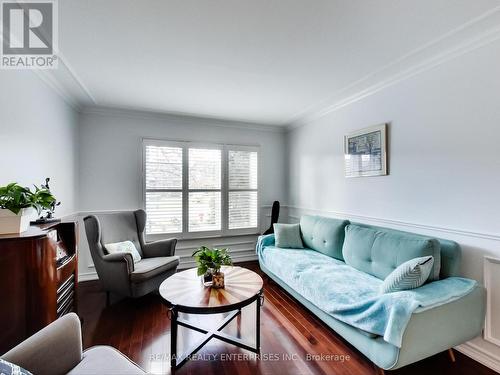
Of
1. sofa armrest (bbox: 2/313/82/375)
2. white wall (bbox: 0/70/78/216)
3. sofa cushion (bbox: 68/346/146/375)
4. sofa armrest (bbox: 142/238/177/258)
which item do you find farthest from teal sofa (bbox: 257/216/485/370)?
white wall (bbox: 0/70/78/216)

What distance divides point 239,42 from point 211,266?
1.89m

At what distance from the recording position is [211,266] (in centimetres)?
207

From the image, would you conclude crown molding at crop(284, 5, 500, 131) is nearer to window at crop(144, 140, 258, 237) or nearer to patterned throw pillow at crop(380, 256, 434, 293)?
patterned throw pillow at crop(380, 256, 434, 293)

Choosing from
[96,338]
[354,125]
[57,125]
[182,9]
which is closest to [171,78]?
[182,9]

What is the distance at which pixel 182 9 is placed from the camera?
5.25ft

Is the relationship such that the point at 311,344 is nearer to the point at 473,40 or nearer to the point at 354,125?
the point at 354,125

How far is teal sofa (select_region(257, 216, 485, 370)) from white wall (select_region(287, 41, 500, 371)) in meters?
0.19

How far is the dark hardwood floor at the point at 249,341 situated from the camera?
5.79 feet

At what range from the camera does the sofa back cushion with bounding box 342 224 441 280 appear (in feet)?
6.40

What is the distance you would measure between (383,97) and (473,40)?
2.79ft

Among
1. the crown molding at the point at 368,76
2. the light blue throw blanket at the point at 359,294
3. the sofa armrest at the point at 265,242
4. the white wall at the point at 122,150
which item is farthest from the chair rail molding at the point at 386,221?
the crown molding at the point at 368,76

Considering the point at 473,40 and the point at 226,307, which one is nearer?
the point at 226,307

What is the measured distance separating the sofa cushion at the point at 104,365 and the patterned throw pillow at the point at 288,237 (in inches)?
93.5

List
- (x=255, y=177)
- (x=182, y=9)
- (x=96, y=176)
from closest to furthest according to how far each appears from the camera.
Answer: (x=182, y=9)
(x=96, y=176)
(x=255, y=177)
